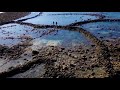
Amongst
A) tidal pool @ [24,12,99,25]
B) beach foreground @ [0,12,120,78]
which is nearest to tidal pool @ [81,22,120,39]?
beach foreground @ [0,12,120,78]

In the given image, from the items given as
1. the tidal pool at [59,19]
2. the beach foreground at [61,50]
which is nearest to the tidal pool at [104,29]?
the beach foreground at [61,50]

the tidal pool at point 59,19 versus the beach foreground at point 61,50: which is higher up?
the tidal pool at point 59,19

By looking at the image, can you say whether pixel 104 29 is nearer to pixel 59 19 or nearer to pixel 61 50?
pixel 61 50

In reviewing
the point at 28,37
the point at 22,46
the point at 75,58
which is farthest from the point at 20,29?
the point at 75,58

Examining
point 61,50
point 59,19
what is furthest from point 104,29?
point 59,19

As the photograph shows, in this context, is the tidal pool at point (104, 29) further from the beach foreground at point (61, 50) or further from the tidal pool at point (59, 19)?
the tidal pool at point (59, 19)

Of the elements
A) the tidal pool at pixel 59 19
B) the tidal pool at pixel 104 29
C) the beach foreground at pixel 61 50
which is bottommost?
the beach foreground at pixel 61 50

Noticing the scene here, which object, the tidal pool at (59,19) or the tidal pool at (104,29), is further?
the tidal pool at (59,19)

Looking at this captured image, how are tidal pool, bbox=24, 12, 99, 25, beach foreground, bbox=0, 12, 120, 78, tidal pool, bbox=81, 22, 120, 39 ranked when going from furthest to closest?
tidal pool, bbox=24, 12, 99, 25
tidal pool, bbox=81, 22, 120, 39
beach foreground, bbox=0, 12, 120, 78

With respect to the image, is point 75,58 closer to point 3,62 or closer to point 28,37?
point 3,62

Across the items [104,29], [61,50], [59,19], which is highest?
[59,19]

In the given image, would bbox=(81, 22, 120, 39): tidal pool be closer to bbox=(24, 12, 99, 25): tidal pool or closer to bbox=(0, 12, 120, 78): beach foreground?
bbox=(0, 12, 120, 78): beach foreground

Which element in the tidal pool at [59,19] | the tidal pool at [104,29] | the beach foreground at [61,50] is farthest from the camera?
the tidal pool at [59,19]
